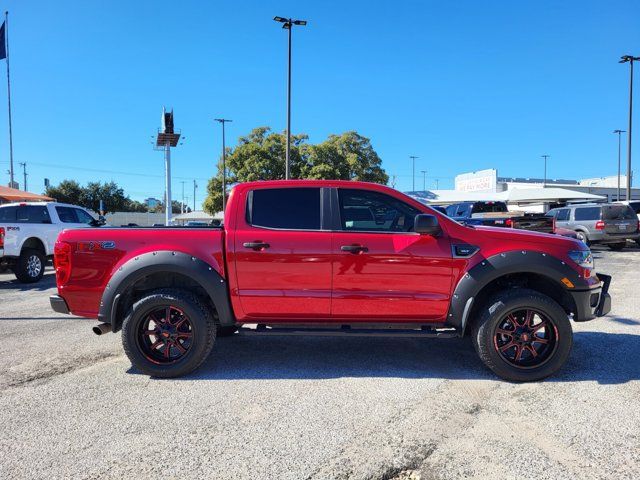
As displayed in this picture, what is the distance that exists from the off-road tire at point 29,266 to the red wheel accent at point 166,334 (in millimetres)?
7648

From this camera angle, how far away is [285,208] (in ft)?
14.3

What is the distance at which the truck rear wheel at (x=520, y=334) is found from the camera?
4078 millimetres

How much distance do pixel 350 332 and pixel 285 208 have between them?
1314 millimetres

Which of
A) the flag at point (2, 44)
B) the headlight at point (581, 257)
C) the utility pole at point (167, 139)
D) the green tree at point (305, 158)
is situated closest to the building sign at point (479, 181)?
the green tree at point (305, 158)

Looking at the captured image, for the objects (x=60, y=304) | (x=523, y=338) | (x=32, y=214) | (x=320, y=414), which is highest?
(x=32, y=214)

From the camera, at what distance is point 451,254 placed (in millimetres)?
4164

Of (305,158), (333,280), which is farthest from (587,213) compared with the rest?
(305,158)

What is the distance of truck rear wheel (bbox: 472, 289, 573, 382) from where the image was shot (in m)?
4.08

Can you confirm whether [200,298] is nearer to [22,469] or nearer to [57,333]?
[22,469]

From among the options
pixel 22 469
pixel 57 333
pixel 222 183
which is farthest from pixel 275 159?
pixel 22 469

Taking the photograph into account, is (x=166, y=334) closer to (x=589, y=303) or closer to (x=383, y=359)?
(x=383, y=359)

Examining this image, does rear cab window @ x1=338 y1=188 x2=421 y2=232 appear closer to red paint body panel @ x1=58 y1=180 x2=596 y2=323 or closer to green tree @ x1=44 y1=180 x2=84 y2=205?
red paint body panel @ x1=58 y1=180 x2=596 y2=323

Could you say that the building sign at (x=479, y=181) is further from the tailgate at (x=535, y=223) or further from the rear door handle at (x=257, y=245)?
the rear door handle at (x=257, y=245)

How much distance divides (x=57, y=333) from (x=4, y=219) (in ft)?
20.4
